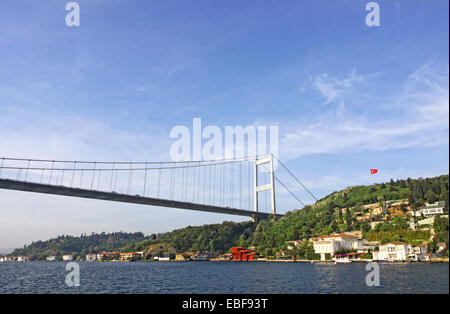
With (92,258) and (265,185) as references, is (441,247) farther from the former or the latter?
(92,258)

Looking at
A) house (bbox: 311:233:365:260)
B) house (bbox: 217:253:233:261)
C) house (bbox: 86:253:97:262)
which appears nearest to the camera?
house (bbox: 311:233:365:260)

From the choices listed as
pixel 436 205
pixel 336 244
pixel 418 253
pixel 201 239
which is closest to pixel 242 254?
pixel 201 239

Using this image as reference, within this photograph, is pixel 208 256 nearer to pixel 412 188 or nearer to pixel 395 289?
pixel 412 188

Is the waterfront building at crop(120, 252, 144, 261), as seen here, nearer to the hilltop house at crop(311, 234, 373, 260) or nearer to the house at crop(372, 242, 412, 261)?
the hilltop house at crop(311, 234, 373, 260)

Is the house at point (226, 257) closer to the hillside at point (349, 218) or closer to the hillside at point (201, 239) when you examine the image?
the hillside at point (201, 239)

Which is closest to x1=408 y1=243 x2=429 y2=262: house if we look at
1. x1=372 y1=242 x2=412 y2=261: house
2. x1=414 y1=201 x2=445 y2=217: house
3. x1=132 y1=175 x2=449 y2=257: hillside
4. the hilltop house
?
x1=372 y1=242 x2=412 y2=261: house

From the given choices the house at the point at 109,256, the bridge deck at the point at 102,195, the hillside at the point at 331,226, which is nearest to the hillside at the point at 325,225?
the hillside at the point at 331,226
